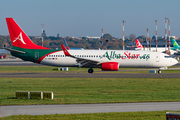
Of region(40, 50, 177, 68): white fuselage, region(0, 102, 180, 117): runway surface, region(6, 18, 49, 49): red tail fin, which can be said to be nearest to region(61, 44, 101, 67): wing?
region(40, 50, 177, 68): white fuselage

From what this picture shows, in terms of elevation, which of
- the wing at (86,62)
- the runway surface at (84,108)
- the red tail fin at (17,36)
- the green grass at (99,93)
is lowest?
the runway surface at (84,108)

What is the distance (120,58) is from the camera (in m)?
49.5

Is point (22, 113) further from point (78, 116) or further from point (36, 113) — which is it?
point (78, 116)

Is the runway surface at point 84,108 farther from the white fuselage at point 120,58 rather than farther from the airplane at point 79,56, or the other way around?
the airplane at point 79,56

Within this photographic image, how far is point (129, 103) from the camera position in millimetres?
20750

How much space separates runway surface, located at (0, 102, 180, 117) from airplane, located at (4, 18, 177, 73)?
29240 millimetres

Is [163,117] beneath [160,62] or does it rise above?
beneath

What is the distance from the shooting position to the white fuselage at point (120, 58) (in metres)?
49.5

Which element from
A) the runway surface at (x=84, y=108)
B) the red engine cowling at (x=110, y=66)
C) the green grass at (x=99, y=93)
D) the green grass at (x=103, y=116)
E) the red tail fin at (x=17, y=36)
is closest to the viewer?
the green grass at (x=103, y=116)

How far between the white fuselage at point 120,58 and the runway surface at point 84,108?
95.6 feet

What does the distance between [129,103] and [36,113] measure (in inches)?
276

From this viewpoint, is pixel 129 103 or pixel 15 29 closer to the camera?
pixel 129 103

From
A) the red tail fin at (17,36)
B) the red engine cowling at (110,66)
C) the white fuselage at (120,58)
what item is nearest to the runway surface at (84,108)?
the red engine cowling at (110,66)

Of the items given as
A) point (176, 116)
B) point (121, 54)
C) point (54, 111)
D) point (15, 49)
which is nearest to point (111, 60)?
point (121, 54)
